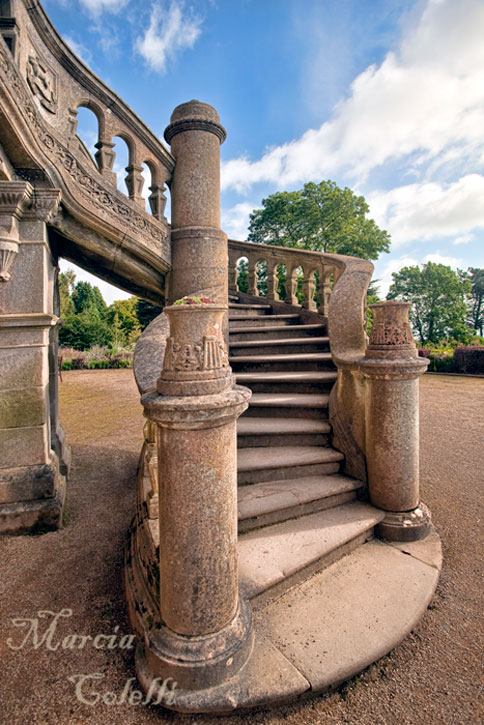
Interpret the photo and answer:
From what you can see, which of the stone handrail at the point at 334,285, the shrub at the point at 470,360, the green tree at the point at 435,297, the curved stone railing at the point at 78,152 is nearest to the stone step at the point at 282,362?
the stone handrail at the point at 334,285

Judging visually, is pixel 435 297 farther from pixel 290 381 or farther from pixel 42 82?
pixel 42 82

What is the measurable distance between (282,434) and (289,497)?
29.2 inches

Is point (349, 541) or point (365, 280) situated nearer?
point (349, 541)

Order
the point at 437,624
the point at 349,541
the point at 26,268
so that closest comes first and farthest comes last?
the point at 437,624, the point at 349,541, the point at 26,268

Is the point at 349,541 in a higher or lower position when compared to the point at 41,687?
higher

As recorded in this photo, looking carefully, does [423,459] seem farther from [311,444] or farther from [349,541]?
[349,541]

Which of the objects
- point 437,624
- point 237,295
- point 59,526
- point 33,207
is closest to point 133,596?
point 59,526

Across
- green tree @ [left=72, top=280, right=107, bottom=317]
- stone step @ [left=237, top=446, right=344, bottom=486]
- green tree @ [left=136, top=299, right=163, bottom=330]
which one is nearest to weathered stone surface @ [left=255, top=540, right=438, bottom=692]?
stone step @ [left=237, top=446, right=344, bottom=486]

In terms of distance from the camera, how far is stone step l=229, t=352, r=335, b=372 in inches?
174

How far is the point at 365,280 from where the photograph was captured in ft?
12.2

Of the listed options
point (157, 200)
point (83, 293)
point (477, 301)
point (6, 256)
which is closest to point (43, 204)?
point (6, 256)

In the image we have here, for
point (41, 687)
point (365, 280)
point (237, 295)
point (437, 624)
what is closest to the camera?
point (41, 687)

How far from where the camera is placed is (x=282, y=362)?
4535 millimetres

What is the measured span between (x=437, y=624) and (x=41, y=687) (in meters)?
2.19
